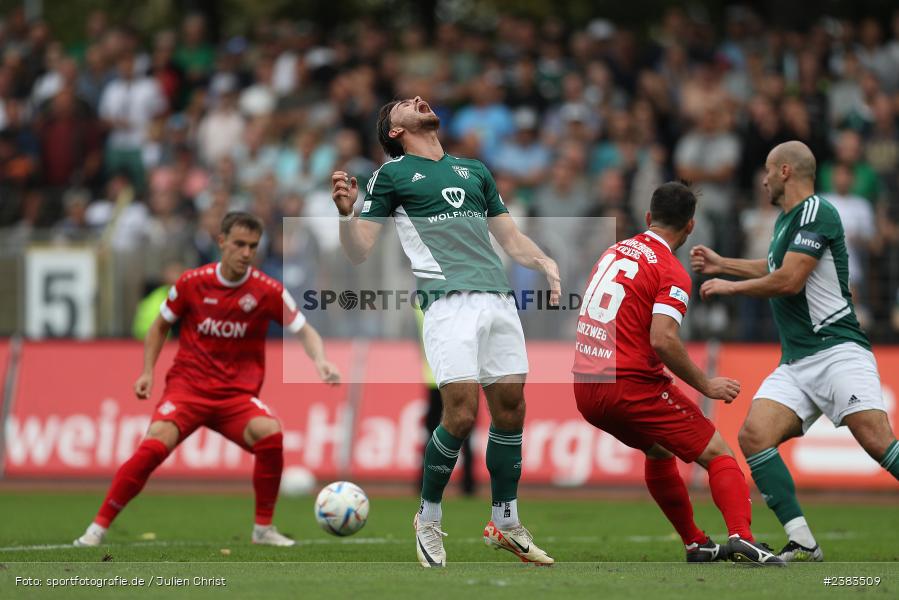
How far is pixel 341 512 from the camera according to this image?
9219mm

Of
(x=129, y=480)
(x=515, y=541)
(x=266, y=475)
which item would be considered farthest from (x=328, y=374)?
(x=515, y=541)

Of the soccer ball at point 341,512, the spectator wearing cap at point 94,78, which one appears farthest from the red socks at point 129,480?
the spectator wearing cap at point 94,78

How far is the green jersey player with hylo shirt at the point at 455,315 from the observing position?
810 centimetres

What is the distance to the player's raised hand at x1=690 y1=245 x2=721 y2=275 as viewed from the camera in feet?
29.5

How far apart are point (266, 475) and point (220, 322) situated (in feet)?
4.01

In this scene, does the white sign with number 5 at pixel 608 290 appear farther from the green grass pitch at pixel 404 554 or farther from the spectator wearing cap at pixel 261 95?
the spectator wearing cap at pixel 261 95

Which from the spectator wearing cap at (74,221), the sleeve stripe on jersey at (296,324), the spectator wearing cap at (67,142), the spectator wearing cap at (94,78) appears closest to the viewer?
the sleeve stripe on jersey at (296,324)

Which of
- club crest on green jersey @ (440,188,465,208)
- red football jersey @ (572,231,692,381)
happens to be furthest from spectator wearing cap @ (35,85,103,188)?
red football jersey @ (572,231,692,381)

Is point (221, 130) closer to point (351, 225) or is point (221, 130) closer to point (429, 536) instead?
point (351, 225)

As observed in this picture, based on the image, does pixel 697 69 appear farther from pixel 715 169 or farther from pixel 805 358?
pixel 805 358

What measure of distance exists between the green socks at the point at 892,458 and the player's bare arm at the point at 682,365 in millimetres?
1324

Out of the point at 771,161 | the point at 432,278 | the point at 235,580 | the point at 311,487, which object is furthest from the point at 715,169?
the point at 235,580

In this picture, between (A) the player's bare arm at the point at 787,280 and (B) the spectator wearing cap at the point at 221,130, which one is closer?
(A) the player's bare arm at the point at 787,280

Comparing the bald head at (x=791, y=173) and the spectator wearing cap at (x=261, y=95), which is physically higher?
the spectator wearing cap at (x=261, y=95)
